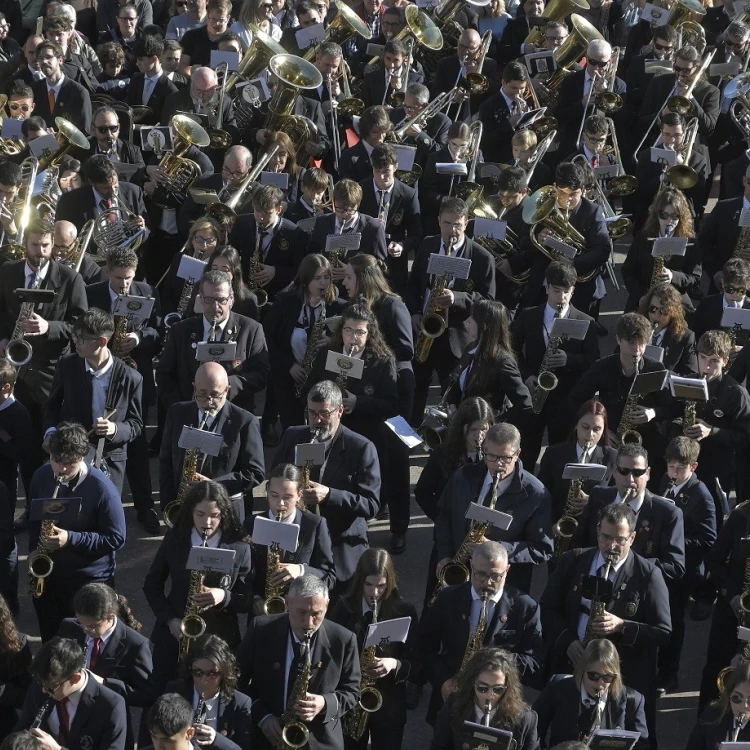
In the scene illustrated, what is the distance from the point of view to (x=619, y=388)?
31.4 ft

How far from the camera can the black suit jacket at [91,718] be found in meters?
7.02

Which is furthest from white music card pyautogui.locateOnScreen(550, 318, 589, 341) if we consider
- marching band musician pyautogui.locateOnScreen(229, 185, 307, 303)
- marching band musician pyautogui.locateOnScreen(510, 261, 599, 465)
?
marching band musician pyautogui.locateOnScreen(229, 185, 307, 303)

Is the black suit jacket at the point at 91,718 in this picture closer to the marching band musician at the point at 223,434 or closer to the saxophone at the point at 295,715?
the saxophone at the point at 295,715

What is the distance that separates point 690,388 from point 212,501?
298 centimetres

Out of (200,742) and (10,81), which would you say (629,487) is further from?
(10,81)

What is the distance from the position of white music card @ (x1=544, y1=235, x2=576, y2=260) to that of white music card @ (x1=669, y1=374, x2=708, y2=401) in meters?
2.10

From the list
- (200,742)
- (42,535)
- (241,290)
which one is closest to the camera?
(200,742)

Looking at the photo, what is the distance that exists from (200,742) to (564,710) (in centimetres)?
172

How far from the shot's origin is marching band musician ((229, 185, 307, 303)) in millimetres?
10992

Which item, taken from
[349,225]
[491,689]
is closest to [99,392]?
[349,225]

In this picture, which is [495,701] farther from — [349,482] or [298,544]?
[349,482]

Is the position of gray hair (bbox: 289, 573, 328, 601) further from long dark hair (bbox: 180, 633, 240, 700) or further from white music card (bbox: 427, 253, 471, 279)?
white music card (bbox: 427, 253, 471, 279)

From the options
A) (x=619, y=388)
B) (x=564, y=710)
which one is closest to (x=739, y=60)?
(x=619, y=388)

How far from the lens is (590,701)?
723 centimetres
